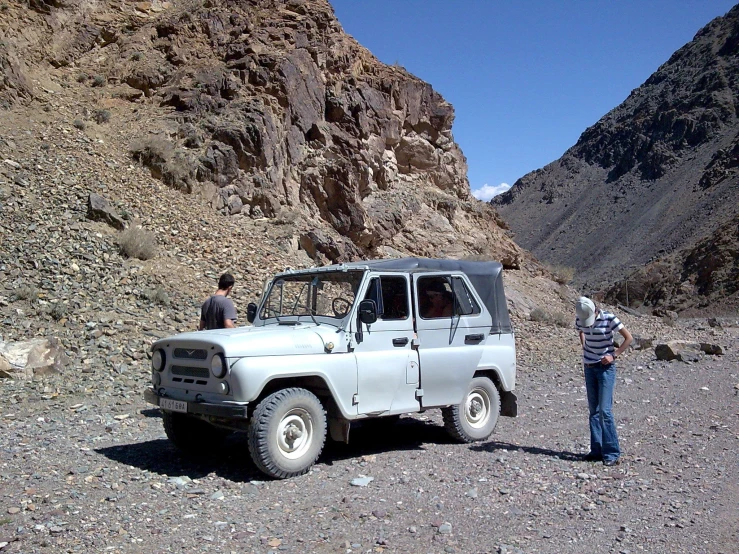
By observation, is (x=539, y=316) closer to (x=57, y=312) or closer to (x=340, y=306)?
(x=57, y=312)

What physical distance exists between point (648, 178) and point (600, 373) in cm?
8788

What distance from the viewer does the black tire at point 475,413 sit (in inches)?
308

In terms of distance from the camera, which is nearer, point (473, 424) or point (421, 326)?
point (421, 326)

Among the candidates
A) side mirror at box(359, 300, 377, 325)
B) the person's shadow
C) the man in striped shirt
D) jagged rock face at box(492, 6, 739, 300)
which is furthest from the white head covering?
jagged rock face at box(492, 6, 739, 300)

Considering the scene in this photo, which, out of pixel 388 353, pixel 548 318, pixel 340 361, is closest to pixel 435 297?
pixel 388 353

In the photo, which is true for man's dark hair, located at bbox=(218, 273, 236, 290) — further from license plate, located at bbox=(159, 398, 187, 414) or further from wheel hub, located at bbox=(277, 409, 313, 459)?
wheel hub, located at bbox=(277, 409, 313, 459)

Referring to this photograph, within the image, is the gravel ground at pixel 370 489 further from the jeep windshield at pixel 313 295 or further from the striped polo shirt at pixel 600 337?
the jeep windshield at pixel 313 295

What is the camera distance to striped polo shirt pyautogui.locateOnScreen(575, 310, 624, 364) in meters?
7.08

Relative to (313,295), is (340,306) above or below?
below

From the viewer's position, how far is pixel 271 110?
2088 centimetres

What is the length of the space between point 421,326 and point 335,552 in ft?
10.9

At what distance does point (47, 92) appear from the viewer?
18938 mm

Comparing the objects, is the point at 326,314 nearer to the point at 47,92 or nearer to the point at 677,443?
the point at 677,443

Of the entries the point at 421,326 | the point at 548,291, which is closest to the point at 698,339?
the point at 548,291
